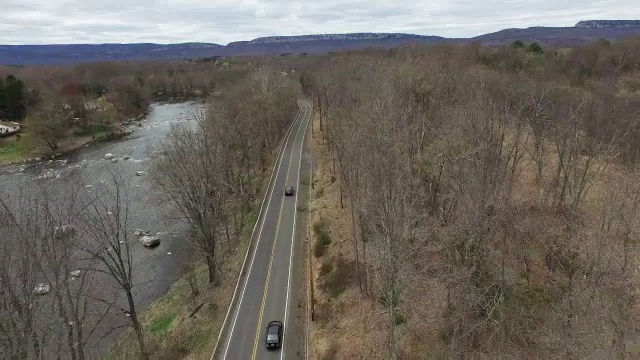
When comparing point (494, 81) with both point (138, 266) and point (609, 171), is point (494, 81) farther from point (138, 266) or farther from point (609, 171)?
point (138, 266)

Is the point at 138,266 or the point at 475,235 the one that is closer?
the point at 475,235

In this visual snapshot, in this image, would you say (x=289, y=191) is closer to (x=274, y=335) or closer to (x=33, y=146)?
(x=274, y=335)

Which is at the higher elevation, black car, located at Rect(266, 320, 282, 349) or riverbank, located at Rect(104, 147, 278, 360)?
black car, located at Rect(266, 320, 282, 349)

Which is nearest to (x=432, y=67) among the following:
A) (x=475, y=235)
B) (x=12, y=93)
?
(x=475, y=235)

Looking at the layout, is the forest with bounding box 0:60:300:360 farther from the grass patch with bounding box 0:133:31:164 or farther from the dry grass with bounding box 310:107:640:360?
the grass patch with bounding box 0:133:31:164

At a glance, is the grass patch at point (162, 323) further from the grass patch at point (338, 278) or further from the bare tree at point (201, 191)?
the grass patch at point (338, 278)

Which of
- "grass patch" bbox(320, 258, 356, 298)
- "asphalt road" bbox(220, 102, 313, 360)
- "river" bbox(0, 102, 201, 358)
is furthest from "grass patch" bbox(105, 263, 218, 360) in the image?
"grass patch" bbox(320, 258, 356, 298)
